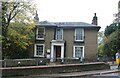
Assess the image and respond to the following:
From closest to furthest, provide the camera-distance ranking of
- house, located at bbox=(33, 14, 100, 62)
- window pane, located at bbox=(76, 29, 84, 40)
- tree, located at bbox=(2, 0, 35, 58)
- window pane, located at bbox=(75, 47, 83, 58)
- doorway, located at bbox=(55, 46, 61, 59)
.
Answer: tree, located at bbox=(2, 0, 35, 58) < house, located at bbox=(33, 14, 100, 62) < window pane, located at bbox=(75, 47, 83, 58) < window pane, located at bbox=(76, 29, 84, 40) < doorway, located at bbox=(55, 46, 61, 59)

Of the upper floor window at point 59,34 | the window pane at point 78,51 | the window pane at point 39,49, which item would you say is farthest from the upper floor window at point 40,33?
the window pane at point 78,51

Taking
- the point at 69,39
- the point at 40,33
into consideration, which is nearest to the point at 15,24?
the point at 40,33

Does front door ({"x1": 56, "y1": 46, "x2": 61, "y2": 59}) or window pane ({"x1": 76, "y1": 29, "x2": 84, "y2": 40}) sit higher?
window pane ({"x1": 76, "y1": 29, "x2": 84, "y2": 40})

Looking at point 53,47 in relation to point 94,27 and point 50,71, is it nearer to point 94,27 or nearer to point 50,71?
point 94,27

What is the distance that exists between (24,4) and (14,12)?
1420 millimetres

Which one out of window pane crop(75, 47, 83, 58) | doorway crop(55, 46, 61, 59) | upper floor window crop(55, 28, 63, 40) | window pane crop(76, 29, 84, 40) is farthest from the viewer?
doorway crop(55, 46, 61, 59)

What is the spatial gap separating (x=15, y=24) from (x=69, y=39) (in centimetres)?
801

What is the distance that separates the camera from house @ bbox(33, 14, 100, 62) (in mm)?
27547

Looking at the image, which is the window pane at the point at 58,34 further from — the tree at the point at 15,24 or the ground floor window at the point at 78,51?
the tree at the point at 15,24

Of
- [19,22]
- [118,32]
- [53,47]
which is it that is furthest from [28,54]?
[118,32]

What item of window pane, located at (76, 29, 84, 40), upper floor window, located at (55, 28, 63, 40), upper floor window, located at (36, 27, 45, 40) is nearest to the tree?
upper floor window, located at (36, 27, 45, 40)

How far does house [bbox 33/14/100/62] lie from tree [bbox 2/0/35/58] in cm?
346

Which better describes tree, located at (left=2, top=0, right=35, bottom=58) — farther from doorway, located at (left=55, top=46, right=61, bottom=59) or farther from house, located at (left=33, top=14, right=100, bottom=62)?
doorway, located at (left=55, top=46, right=61, bottom=59)

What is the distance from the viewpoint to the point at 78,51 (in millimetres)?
27703
